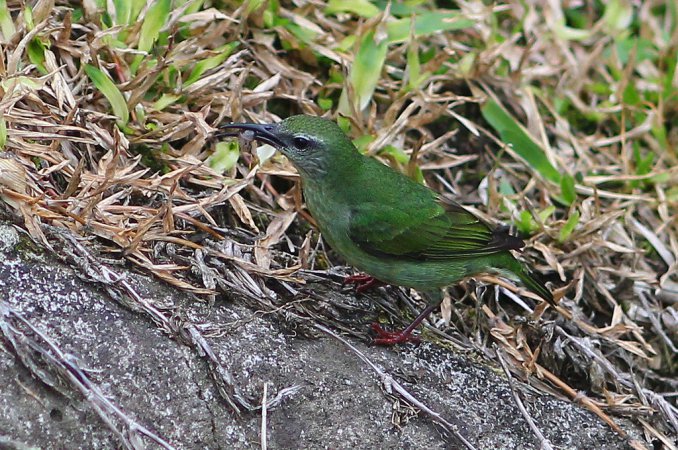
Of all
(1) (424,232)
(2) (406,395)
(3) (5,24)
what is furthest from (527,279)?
(3) (5,24)

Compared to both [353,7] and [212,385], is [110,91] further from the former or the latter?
[353,7]

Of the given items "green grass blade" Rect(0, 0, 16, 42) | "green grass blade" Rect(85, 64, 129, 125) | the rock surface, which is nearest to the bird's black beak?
"green grass blade" Rect(85, 64, 129, 125)

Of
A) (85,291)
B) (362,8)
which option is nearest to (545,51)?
(362,8)

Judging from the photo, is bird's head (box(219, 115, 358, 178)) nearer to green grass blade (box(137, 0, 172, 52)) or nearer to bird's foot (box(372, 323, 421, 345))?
green grass blade (box(137, 0, 172, 52))

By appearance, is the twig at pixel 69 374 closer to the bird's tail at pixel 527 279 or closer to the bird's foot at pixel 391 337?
the bird's foot at pixel 391 337

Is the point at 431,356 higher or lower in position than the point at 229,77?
lower

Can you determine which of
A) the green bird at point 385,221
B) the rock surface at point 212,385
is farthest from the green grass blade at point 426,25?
the rock surface at point 212,385

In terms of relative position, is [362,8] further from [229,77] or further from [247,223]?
[247,223]
